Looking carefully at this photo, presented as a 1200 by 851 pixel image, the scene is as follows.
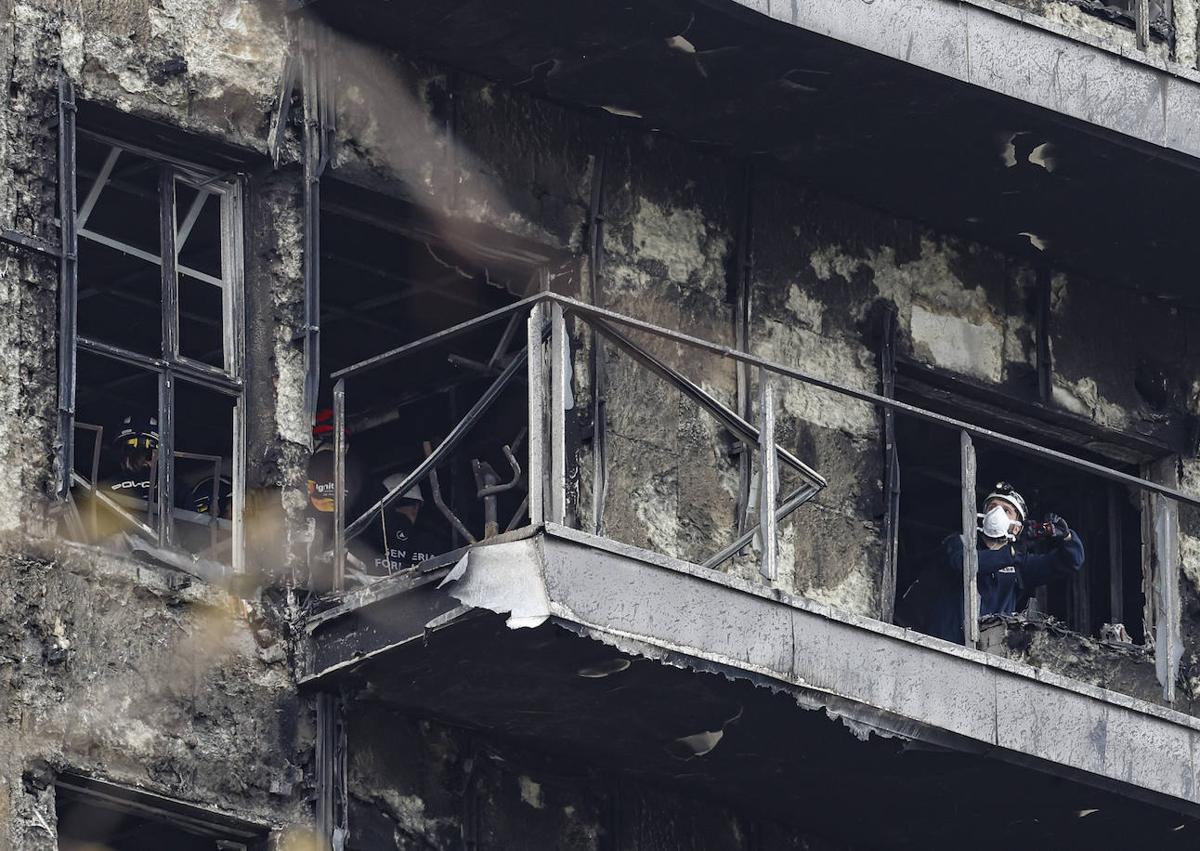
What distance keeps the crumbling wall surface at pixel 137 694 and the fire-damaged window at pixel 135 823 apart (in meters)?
0.05

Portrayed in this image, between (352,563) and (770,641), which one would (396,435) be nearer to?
(352,563)

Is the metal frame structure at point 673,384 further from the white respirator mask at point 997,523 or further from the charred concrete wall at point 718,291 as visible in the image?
the white respirator mask at point 997,523

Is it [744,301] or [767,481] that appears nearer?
[767,481]

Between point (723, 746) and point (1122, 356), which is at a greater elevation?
point (1122, 356)

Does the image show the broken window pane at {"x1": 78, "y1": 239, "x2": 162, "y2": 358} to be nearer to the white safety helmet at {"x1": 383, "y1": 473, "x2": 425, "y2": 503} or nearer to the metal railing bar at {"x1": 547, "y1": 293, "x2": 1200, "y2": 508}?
the white safety helmet at {"x1": 383, "y1": 473, "x2": 425, "y2": 503}

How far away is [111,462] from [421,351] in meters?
1.74

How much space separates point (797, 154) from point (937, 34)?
100 centimetres

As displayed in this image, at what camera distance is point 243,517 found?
513 inches

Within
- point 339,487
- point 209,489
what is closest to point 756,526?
point 339,487

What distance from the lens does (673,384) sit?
13070mm

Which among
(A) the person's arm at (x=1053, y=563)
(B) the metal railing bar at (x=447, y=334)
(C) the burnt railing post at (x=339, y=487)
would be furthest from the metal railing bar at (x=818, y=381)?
(C) the burnt railing post at (x=339, y=487)

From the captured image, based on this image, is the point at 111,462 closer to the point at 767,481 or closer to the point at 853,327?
the point at 767,481

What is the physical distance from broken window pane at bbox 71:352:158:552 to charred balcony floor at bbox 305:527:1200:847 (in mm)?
854

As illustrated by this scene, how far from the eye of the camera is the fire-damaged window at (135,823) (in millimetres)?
12031
